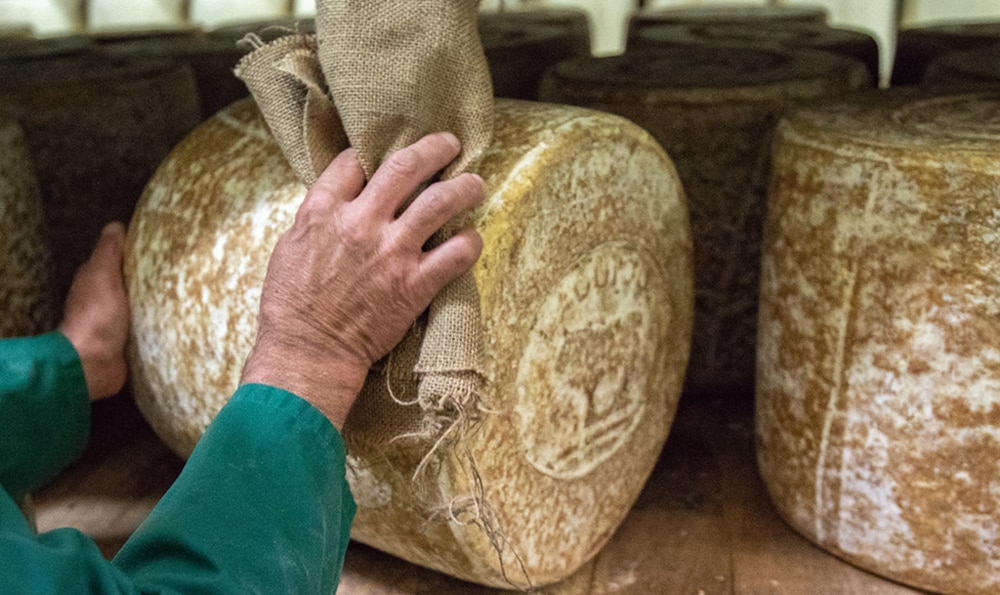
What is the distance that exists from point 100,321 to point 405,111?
66cm

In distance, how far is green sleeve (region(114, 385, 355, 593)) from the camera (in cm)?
86

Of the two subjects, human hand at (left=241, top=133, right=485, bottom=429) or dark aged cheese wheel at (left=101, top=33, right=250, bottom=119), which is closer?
human hand at (left=241, top=133, right=485, bottom=429)

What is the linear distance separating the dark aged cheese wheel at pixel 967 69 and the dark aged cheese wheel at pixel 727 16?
41.8 inches

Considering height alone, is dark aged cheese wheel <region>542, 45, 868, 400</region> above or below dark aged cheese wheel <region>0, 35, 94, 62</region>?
below

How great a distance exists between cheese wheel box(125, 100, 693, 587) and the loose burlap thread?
3cm

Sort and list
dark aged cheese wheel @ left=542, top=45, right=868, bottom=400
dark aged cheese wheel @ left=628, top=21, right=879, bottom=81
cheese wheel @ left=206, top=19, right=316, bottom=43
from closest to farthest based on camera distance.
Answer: dark aged cheese wheel @ left=542, top=45, right=868, bottom=400 < dark aged cheese wheel @ left=628, top=21, right=879, bottom=81 < cheese wheel @ left=206, top=19, right=316, bottom=43

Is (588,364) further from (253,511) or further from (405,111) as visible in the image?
(253,511)

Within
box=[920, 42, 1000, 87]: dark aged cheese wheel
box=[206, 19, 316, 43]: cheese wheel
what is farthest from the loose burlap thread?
box=[206, 19, 316, 43]: cheese wheel

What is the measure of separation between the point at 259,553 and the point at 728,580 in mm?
795

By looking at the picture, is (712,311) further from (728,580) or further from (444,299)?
(444,299)

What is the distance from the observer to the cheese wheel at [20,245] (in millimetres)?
1501

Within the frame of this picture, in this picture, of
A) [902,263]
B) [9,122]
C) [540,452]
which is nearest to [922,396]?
[902,263]

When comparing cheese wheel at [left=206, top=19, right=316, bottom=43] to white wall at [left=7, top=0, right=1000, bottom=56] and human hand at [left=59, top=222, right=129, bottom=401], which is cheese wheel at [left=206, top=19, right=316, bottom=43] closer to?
white wall at [left=7, top=0, right=1000, bottom=56]

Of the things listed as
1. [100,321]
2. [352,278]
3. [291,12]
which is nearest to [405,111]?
[352,278]
